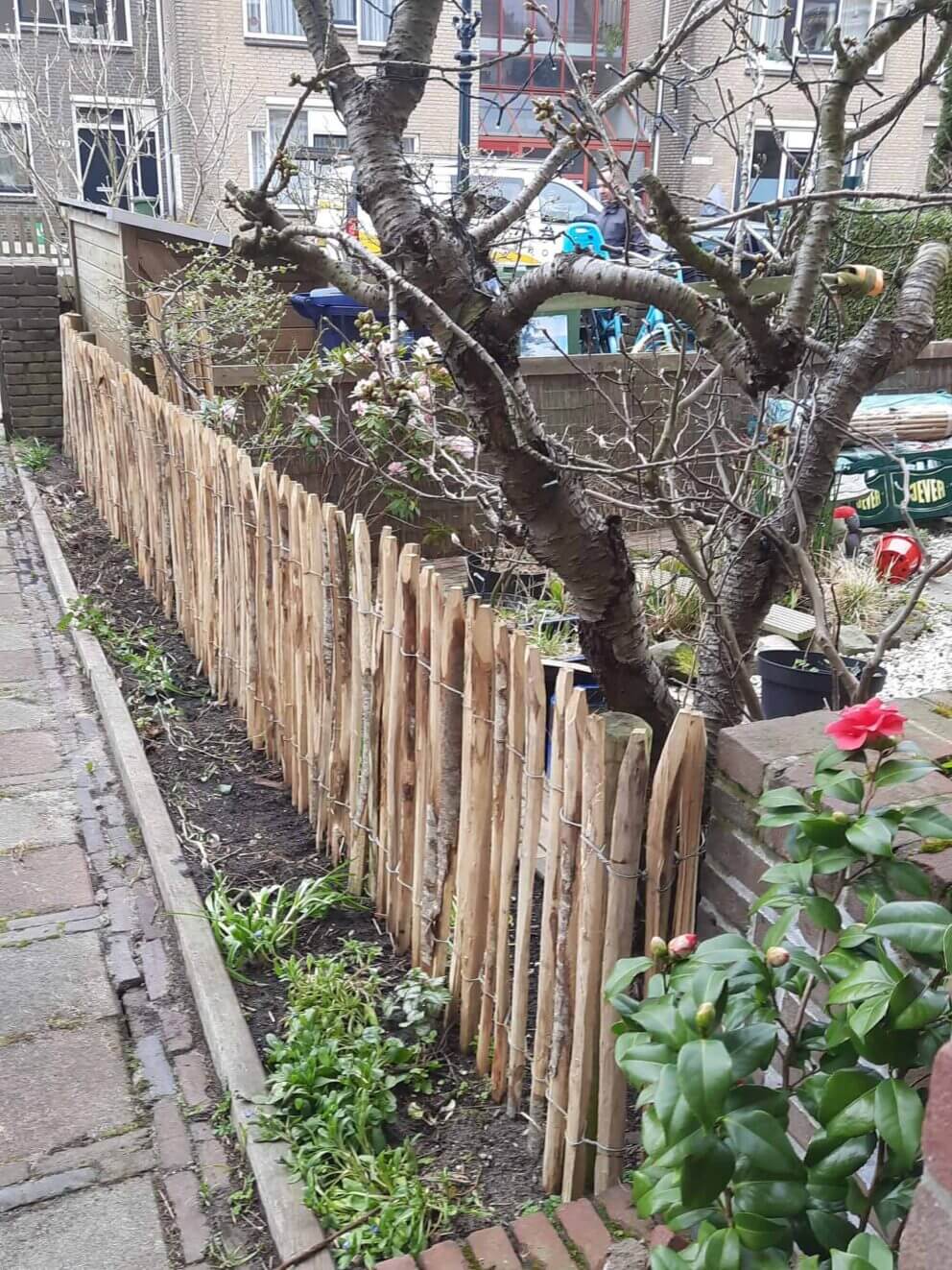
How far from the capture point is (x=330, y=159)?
30.1 feet

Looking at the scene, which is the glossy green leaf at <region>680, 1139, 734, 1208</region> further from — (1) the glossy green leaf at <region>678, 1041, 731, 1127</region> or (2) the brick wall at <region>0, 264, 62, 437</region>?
(2) the brick wall at <region>0, 264, 62, 437</region>

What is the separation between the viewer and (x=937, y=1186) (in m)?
1.08

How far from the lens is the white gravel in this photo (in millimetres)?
5781

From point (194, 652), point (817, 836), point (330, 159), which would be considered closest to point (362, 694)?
point (817, 836)

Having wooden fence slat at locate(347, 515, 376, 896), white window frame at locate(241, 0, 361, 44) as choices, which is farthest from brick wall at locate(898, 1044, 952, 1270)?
white window frame at locate(241, 0, 361, 44)

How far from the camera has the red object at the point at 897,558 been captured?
23.3 ft

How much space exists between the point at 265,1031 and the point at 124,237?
6.84m

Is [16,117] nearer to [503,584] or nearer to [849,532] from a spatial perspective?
[849,532]

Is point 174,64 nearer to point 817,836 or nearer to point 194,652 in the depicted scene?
point 194,652

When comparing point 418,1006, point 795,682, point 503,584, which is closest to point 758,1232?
point 418,1006

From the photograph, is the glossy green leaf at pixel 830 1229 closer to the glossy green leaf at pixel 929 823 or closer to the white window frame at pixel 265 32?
the glossy green leaf at pixel 929 823

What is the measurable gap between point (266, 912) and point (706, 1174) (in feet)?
7.39

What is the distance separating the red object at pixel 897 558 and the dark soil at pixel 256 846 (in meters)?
4.25

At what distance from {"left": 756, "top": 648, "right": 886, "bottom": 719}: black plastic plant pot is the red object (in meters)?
2.37
